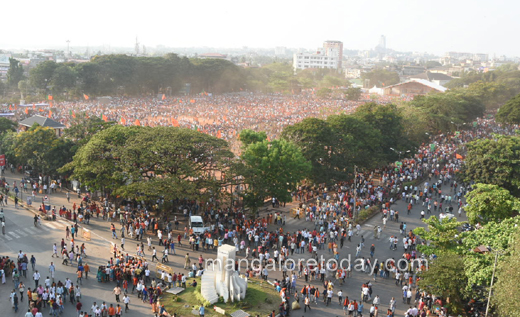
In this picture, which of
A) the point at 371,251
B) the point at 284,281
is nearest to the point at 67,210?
the point at 284,281

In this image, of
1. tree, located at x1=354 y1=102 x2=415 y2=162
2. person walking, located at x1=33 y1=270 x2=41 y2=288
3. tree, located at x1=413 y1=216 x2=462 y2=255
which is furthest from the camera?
tree, located at x1=354 y1=102 x2=415 y2=162

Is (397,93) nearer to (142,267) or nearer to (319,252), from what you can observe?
(319,252)

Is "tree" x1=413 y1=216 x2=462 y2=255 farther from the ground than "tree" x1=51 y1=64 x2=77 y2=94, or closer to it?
closer to it

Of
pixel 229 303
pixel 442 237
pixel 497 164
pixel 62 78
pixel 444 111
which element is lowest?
pixel 229 303

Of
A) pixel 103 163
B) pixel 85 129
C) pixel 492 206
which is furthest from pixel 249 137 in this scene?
pixel 492 206

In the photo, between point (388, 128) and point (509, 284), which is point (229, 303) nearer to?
point (509, 284)

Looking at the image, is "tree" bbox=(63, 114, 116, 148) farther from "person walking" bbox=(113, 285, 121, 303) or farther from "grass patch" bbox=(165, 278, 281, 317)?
"grass patch" bbox=(165, 278, 281, 317)

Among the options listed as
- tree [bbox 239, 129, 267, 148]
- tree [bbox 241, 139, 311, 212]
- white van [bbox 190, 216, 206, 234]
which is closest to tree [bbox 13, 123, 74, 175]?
tree [bbox 239, 129, 267, 148]
